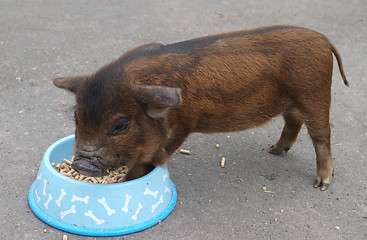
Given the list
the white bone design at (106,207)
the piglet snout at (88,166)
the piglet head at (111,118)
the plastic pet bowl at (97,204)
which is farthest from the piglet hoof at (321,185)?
the piglet snout at (88,166)

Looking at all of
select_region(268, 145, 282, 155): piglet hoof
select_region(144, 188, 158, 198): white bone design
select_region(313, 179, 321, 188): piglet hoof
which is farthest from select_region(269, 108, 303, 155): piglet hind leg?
select_region(144, 188, 158, 198): white bone design

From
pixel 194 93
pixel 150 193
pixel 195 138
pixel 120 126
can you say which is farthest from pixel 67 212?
pixel 195 138

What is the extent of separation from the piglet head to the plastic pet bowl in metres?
0.18

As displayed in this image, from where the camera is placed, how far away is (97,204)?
325 cm

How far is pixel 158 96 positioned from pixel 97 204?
90 cm

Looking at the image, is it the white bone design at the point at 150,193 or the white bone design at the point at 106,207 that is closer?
the white bone design at the point at 106,207

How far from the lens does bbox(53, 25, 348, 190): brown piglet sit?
3.10 meters

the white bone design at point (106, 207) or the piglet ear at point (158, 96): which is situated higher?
the piglet ear at point (158, 96)

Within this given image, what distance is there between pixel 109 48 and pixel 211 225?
3.62 metres

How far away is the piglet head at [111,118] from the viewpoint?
3061mm

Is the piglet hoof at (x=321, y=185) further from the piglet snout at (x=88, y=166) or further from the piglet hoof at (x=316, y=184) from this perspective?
the piglet snout at (x=88, y=166)

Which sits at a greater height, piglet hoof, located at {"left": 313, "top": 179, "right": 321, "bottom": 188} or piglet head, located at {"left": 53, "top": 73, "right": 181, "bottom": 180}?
piglet head, located at {"left": 53, "top": 73, "right": 181, "bottom": 180}

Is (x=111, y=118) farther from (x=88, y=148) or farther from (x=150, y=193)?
(x=150, y=193)

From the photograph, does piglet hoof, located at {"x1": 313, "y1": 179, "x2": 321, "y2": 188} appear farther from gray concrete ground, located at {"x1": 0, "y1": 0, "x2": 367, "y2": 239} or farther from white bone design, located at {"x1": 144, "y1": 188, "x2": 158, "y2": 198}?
white bone design, located at {"x1": 144, "y1": 188, "x2": 158, "y2": 198}
